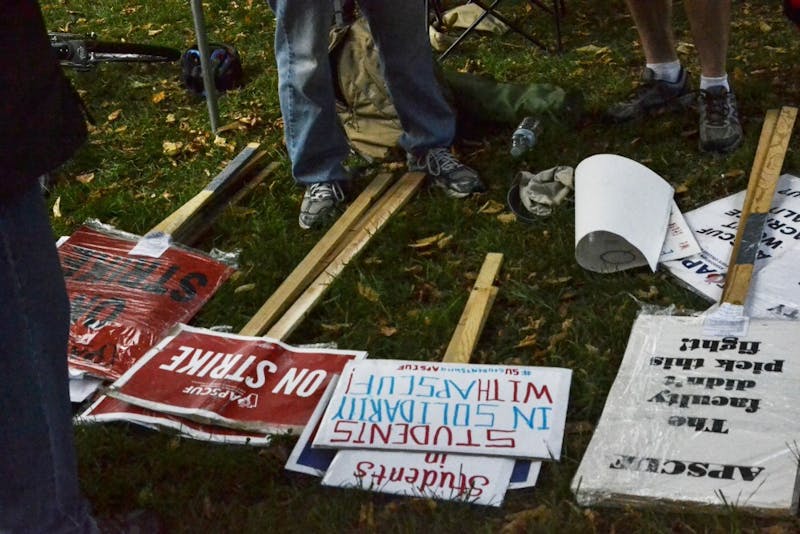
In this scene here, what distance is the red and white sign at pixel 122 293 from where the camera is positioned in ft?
9.55

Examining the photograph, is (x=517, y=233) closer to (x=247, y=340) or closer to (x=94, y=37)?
(x=247, y=340)

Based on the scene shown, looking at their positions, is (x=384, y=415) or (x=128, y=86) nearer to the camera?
(x=384, y=415)

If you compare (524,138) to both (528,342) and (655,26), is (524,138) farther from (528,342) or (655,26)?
(528,342)

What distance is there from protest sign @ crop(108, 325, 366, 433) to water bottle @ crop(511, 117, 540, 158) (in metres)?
1.32

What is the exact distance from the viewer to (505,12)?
5.49 metres

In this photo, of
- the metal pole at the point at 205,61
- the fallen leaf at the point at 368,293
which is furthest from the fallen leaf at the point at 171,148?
the fallen leaf at the point at 368,293

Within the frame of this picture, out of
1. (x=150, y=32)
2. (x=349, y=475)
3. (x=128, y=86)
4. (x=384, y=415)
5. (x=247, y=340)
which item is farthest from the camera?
(x=150, y=32)

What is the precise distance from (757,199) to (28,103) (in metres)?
2.26

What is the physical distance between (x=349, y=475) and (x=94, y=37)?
12.1 ft

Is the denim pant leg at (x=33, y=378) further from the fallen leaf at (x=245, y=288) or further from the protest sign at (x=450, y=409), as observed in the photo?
the fallen leaf at (x=245, y=288)

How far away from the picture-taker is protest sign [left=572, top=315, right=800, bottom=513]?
2102mm

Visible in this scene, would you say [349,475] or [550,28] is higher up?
[349,475]

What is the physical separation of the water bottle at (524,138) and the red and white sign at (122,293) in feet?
3.84

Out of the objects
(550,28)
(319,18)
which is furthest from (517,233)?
(550,28)
